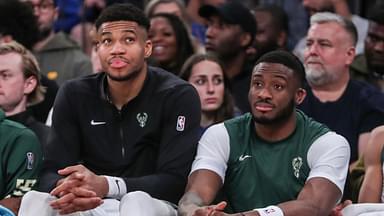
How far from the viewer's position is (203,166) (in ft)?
21.8

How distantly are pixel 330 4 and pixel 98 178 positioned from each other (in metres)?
3.76

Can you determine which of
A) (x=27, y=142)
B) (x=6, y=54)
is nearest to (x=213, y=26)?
(x=6, y=54)

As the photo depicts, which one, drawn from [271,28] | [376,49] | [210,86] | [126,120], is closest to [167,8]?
[271,28]

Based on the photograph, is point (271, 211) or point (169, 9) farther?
point (169, 9)

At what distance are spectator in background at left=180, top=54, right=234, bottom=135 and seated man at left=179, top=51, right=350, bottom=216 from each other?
1.51 m

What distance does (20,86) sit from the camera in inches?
309

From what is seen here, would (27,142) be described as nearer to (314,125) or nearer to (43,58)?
(314,125)

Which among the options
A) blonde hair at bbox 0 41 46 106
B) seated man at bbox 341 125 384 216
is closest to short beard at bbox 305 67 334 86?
seated man at bbox 341 125 384 216

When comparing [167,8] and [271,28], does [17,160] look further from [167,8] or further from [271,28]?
[271,28]

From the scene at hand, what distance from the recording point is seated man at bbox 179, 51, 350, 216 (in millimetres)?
6492

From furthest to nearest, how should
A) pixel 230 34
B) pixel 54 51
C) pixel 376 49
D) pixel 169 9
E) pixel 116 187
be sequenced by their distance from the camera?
pixel 169 9
pixel 54 51
pixel 230 34
pixel 376 49
pixel 116 187

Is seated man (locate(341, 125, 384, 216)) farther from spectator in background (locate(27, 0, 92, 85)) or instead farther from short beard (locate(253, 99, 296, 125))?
spectator in background (locate(27, 0, 92, 85))

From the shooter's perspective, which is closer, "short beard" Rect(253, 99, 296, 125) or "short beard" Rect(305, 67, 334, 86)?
"short beard" Rect(253, 99, 296, 125)

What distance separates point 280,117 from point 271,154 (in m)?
0.22
